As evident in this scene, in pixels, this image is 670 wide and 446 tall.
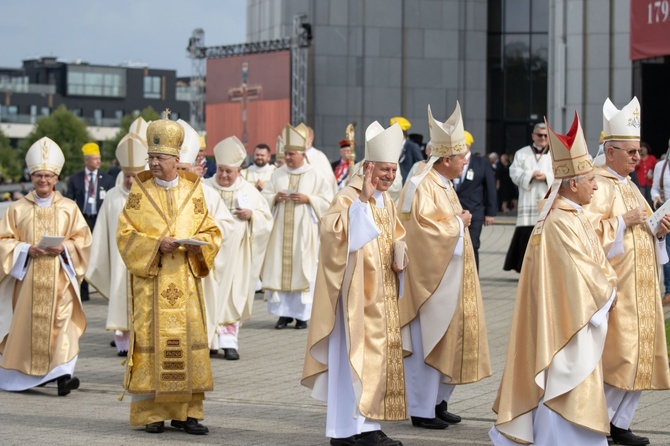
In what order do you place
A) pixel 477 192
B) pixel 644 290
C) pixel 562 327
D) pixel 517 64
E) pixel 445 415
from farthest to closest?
pixel 517 64 → pixel 477 192 → pixel 445 415 → pixel 644 290 → pixel 562 327

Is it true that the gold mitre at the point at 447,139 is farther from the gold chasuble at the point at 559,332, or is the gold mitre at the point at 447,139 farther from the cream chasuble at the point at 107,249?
the cream chasuble at the point at 107,249

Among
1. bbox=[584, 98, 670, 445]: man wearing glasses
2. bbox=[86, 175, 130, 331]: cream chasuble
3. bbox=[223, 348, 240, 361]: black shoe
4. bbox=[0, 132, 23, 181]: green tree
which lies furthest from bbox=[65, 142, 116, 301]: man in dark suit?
bbox=[0, 132, 23, 181]: green tree

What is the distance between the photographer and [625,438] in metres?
8.00

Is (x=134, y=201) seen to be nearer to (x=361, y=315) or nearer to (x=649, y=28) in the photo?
(x=361, y=315)

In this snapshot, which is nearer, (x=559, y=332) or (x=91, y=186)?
(x=559, y=332)

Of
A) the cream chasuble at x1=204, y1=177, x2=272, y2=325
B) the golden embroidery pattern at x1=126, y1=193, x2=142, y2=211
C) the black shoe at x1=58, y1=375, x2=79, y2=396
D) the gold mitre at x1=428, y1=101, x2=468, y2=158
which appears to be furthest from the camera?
the cream chasuble at x1=204, y1=177, x2=272, y2=325

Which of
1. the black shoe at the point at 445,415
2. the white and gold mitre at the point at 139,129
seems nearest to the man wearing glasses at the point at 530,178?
the white and gold mitre at the point at 139,129

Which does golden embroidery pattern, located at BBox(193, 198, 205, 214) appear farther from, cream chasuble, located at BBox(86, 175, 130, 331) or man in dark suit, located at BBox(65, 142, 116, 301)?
man in dark suit, located at BBox(65, 142, 116, 301)

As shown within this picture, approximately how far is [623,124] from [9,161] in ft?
285

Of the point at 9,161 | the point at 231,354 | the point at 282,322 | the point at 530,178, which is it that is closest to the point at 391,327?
the point at 231,354

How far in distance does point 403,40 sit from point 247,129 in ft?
15.7

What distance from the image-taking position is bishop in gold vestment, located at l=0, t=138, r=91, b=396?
1016 centimetres

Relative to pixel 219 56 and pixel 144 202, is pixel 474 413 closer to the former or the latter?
pixel 144 202

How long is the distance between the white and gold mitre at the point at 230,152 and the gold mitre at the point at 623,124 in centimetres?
462
